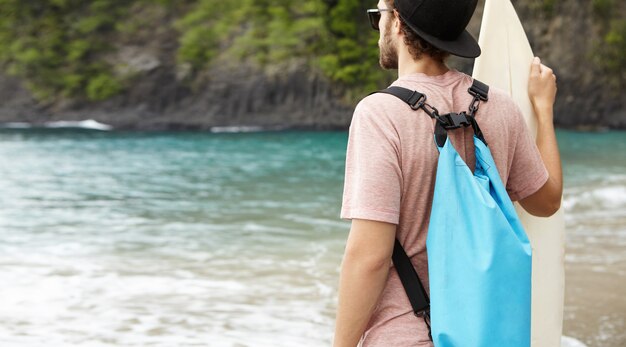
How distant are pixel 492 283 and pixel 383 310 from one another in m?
0.22

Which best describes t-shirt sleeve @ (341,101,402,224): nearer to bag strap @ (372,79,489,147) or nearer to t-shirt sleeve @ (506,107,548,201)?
bag strap @ (372,79,489,147)

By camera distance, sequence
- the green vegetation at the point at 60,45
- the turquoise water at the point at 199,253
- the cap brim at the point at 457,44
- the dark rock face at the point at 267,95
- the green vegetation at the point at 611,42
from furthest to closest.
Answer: the green vegetation at the point at 60,45 < the dark rock face at the point at 267,95 < the green vegetation at the point at 611,42 < the turquoise water at the point at 199,253 < the cap brim at the point at 457,44

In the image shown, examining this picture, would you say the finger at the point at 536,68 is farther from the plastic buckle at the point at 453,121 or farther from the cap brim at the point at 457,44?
the plastic buckle at the point at 453,121

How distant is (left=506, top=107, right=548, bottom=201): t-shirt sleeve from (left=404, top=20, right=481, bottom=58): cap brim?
0.18 metres

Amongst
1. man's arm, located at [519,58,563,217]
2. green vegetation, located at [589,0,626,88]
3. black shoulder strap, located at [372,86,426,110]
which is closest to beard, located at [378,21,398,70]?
black shoulder strap, located at [372,86,426,110]

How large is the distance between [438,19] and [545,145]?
0.50 meters

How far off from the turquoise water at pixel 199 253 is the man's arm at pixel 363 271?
130 inches

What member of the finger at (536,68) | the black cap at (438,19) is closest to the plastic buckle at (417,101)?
the black cap at (438,19)

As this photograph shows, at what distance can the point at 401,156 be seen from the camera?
1.44 meters

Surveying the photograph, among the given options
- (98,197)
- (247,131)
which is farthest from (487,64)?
(247,131)

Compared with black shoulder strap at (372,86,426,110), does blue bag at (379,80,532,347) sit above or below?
below

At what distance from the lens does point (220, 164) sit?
1667 cm

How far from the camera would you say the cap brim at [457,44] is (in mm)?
1486

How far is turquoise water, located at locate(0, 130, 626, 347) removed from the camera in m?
5.03
